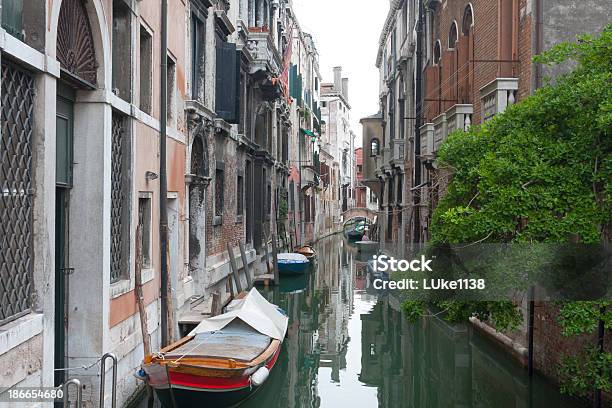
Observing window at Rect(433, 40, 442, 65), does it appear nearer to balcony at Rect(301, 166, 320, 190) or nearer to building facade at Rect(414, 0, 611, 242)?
building facade at Rect(414, 0, 611, 242)

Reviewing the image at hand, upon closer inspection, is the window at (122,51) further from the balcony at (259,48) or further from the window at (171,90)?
the balcony at (259,48)

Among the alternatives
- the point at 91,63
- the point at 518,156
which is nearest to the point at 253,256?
the point at 91,63

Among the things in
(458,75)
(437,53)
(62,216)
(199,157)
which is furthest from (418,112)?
(62,216)

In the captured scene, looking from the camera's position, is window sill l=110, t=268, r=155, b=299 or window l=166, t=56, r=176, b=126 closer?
window sill l=110, t=268, r=155, b=299

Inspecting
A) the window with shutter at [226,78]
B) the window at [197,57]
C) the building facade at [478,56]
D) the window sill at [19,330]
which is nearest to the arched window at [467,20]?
the building facade at [478,56]

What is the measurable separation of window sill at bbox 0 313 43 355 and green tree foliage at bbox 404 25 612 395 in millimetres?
3298

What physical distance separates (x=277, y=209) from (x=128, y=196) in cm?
1795

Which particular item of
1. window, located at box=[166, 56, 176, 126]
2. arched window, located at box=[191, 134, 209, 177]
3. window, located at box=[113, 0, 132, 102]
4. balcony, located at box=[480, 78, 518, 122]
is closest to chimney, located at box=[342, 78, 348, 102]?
arched window, located at box=[191, 134, 209, 177]

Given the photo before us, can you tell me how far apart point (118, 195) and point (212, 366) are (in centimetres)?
215

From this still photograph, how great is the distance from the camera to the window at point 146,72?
862 centimetres

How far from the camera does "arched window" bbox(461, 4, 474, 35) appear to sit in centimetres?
1289

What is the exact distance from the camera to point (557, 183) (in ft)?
17.8

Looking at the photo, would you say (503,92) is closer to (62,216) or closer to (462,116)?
(462,116)

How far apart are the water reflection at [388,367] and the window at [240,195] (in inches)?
112
